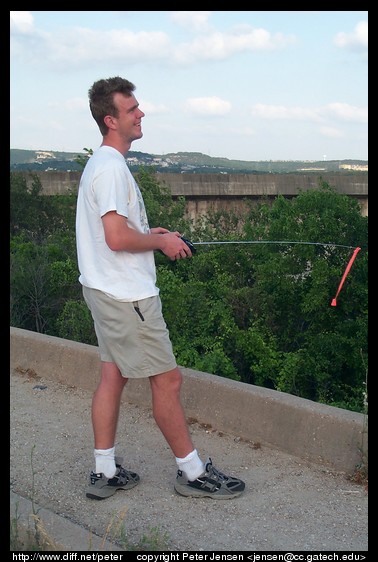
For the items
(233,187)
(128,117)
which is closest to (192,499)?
(128,117)

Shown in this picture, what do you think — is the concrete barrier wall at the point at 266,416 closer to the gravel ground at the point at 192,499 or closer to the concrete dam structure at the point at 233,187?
the gravel ground at the point at 192,499

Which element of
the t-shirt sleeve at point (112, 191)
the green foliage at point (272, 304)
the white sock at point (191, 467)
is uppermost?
the t-shirt sleeve at point (112, 191)

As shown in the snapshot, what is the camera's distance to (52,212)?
1562cm

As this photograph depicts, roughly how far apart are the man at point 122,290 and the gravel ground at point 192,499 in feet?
0.53

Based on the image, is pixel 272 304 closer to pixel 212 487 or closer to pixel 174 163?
pixel 212 487

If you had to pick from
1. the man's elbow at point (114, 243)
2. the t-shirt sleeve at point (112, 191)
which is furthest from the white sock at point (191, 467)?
the t-shirt sleeve at point (112, 191)

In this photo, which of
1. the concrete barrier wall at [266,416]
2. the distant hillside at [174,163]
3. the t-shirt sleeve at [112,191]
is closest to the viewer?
the t-shirt sleeve at [112,191]

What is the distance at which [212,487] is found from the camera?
458 centimetres

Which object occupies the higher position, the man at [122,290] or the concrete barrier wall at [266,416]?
the man at [122,290]

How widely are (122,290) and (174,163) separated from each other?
18286mm

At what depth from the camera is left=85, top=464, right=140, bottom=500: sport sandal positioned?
4604 mm

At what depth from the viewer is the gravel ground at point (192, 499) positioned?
4.14 metres

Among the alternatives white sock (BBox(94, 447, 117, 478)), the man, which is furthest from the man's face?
white sock (BBox(94, 447, 117, 478))
